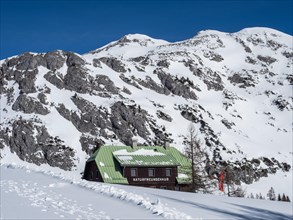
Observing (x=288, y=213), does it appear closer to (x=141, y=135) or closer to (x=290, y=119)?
(x=141, y=135)

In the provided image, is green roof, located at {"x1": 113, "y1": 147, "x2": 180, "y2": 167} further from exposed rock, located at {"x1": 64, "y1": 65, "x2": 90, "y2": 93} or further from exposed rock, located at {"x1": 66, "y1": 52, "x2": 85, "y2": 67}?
exposed rock, located at {"x1": 66, "y1": 52, "x2": 85, "y2": 67}

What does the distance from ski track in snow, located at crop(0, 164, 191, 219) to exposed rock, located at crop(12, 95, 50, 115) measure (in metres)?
106

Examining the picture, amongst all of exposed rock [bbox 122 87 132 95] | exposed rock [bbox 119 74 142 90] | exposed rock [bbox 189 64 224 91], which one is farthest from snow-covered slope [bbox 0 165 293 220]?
exposed rock [bbox 189 64 224 91]

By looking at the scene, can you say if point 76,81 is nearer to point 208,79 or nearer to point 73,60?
point 73,60

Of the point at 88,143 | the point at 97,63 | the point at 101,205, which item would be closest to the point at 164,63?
the point at 97,63

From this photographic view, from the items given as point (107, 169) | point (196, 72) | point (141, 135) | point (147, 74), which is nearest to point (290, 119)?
point (196, 72)

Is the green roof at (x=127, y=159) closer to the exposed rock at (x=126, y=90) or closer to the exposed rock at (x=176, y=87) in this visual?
the exposed rock at (x=126, y=90)

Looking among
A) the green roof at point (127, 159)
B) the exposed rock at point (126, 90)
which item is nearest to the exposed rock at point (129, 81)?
the exposed rock at point (126, 90)

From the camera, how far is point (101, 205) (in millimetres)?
16484

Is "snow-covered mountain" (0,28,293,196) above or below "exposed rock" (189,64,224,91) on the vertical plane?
below

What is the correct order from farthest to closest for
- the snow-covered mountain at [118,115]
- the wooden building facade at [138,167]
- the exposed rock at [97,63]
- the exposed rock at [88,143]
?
the exposed rock at [97,63] → the snow-covered mountain at [118,115] → the exposed rock at [88,143] → the wooden building facade at [138,167]

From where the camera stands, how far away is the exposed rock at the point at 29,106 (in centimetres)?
12653

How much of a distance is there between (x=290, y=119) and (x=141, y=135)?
73.9 m

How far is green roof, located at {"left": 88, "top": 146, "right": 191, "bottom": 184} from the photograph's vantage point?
211 ft
